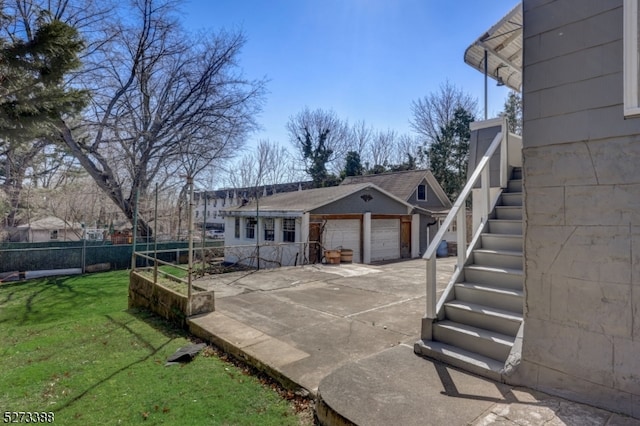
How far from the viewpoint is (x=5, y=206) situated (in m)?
18.3

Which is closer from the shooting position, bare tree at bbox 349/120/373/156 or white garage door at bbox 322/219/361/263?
white garage door at bbox 322/219/361/263

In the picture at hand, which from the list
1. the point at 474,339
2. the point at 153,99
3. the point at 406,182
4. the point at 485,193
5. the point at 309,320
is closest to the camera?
the point at 474,339

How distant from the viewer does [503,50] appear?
5.13 metres

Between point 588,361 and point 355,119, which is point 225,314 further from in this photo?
point 355,119

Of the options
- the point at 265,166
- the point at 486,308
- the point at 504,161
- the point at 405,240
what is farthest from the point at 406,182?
the point at 265,166

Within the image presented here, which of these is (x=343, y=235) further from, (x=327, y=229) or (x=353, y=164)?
(x=353, y=164)

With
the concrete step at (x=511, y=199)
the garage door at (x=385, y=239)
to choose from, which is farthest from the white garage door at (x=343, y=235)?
the concrete step at (x=511, y=199)

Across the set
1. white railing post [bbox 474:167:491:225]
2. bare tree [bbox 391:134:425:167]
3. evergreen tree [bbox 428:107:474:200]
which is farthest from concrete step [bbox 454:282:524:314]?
bare tree [bbox 391:134:425:167]

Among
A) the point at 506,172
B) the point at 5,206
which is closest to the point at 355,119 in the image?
the point at 5,206

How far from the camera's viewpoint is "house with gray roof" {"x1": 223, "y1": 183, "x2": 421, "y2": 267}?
46.9 ft

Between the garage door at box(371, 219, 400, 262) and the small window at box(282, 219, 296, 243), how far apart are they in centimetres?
406

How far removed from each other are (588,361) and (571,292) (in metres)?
0.49

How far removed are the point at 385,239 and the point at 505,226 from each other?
12.8 metres

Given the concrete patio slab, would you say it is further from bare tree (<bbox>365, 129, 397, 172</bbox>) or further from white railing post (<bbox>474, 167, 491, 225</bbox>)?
bare tree (<bbox>365, 129, 397, 172</bbox>)
